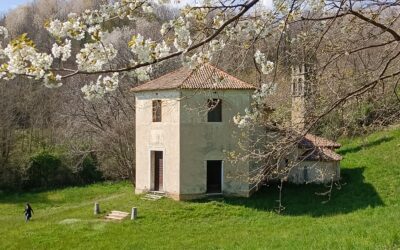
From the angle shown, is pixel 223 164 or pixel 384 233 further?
pixel 223 164

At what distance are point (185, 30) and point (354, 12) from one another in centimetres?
220

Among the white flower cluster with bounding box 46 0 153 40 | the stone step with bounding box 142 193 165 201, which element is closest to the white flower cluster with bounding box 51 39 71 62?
the white flower cluster with bounding box 46 0 153 40

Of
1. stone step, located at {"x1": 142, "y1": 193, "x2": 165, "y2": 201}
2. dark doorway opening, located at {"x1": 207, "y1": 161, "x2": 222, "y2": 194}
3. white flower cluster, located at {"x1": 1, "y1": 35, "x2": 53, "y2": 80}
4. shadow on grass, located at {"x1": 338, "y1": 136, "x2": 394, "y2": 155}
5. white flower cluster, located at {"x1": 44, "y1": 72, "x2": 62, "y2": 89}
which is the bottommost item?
stone step, located at {"x1": 142, "y1": 193, "x2": 165, "y2": 201}

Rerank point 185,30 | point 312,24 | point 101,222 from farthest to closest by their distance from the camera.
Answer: point 101,222, point 312,24, point 185,30

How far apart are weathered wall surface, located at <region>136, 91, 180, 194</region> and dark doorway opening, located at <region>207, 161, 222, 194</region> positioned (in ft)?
5.28

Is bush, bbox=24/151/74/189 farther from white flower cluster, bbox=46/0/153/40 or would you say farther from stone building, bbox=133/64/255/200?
white flower cluster, bbox=46/0/153/40

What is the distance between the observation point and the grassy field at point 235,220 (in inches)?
699

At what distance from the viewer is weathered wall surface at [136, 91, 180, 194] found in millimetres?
25125

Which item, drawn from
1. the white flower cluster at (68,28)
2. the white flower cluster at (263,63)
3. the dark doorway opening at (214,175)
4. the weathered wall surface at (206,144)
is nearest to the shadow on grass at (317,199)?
the weathered wall surface at (206,144)

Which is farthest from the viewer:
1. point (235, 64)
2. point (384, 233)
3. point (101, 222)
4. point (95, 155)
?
point (95, 155)

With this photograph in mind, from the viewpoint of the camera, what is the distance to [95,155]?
39.6 m

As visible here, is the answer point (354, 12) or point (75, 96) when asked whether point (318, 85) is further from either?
point (75, 96)

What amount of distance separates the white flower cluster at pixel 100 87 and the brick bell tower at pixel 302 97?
8.64ft

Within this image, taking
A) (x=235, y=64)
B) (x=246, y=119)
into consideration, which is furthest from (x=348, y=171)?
(x=235, y=64)
